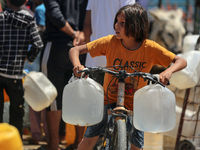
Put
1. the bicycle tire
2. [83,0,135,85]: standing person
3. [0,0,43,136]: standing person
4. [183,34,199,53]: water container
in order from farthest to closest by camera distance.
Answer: [183,34,199,53]: water container < [0,0,43,136]: standing person < [83,0,135,85]: standing person < the bicycle tire

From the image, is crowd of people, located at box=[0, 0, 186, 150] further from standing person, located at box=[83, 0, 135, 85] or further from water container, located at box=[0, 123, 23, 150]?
water container, located at box=[0, 123, 23, 150]

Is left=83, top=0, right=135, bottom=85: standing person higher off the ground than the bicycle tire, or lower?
higher

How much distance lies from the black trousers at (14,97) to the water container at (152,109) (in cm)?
192

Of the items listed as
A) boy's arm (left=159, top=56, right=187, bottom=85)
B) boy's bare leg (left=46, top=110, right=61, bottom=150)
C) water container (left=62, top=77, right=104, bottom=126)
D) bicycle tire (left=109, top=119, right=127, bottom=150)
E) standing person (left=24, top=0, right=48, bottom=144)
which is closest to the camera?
bicycle tire (left=109, top=119, right=127, bottom=150)

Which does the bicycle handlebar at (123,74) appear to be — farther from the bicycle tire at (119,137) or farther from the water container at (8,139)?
the water container at (8,139)

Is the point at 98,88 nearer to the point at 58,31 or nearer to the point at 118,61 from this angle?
the point at 118,61

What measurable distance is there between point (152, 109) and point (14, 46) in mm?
2097

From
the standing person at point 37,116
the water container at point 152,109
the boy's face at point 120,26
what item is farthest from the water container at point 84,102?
the standing person at point 37,116

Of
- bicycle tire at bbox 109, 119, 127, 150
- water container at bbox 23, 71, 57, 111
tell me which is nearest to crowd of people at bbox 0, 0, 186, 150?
water container at bbox 23, 71, 57, 111

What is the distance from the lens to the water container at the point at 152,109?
10.2ft

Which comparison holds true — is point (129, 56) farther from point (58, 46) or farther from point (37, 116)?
point (37, 116)

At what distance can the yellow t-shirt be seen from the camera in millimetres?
3443

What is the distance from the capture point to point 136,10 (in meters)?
3.45

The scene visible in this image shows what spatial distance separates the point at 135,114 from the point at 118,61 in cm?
50
